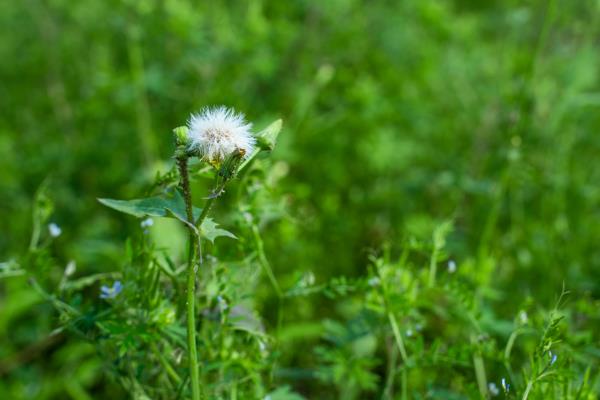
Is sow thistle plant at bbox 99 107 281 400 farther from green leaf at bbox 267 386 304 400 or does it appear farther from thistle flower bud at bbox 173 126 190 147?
green leaf at bbox 267 386 304 400

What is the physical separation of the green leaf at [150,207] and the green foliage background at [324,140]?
1.12 meters

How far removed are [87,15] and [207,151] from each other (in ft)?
12.0

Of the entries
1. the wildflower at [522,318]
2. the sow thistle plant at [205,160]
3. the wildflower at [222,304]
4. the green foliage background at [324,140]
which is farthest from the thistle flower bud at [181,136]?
the green foliage background at [324,140]

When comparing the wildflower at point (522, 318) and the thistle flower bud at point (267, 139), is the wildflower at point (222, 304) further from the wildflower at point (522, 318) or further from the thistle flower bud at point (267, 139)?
the wildflower at point (522, 318)

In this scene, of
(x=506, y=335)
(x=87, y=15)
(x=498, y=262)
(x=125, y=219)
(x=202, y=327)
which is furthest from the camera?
(x=87, y=15)

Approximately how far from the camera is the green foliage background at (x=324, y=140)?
263 centimetres

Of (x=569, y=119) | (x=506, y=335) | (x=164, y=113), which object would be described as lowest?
(x=506, y=335)

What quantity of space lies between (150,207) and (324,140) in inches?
95.0

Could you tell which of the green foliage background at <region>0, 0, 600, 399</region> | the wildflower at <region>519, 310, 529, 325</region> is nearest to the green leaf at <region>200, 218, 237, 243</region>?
the wildflower at <region>519, 310, 529, 325</region>

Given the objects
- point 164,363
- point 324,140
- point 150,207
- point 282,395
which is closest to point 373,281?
point 282,395

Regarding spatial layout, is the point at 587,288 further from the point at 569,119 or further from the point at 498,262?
the point at 569,119

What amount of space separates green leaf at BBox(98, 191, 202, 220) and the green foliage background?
44.2 inches

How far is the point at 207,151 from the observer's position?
1130 millimetres

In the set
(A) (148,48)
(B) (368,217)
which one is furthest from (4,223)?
(B) (368,217)
